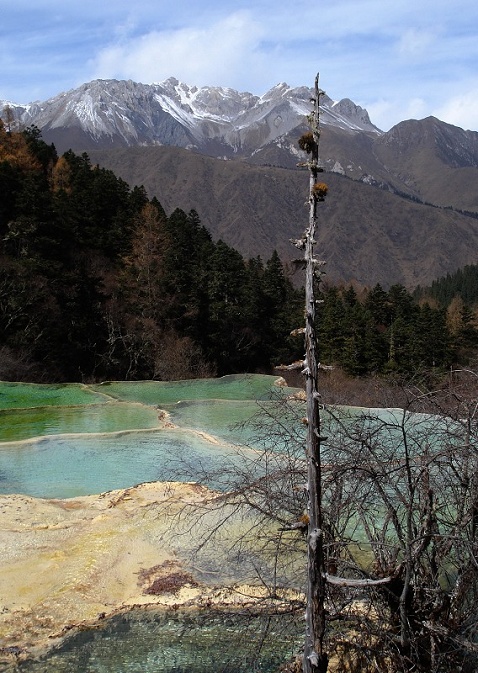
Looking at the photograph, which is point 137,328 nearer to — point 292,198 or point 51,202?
point 51,202

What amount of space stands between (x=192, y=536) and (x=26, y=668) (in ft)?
10.5

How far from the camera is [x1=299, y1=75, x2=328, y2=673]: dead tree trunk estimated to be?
14.6 ft

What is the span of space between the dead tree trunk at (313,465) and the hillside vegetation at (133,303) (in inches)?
846

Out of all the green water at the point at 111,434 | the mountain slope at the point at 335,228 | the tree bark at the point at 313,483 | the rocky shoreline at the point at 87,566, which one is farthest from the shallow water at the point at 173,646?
the mountain slope at the point at 335,228

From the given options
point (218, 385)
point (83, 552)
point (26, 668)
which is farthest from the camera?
point (218, 385)

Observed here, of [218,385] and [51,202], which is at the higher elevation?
[51,202]

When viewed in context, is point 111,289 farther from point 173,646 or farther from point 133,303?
point 173,646

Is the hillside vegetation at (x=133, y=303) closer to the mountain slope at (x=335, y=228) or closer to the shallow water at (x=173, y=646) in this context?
the shallow water at (x=173, y=646)

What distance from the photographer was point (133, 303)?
107 ft

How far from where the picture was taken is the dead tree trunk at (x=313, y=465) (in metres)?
4.46

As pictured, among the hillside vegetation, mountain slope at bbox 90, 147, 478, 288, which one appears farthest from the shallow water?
mountain slope at bbox 90, 147, 478, 288

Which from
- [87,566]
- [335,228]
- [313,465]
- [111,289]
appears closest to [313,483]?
[313,465]

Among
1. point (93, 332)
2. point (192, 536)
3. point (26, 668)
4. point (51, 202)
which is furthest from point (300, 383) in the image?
point (26, 668)

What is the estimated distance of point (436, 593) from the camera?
573cm
